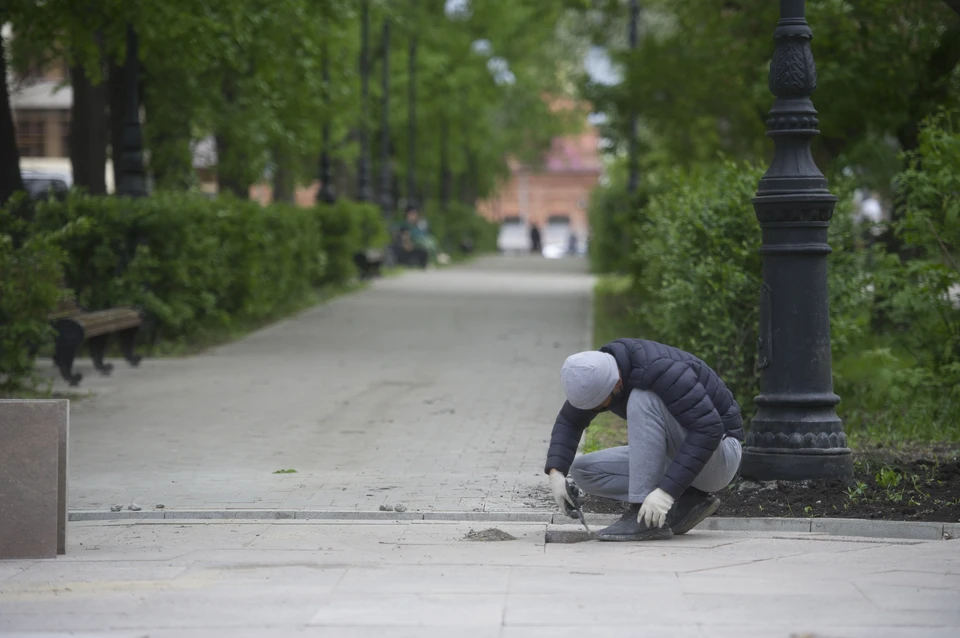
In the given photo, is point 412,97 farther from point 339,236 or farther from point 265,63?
point 265,63

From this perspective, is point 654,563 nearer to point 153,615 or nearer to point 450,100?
point 153,615

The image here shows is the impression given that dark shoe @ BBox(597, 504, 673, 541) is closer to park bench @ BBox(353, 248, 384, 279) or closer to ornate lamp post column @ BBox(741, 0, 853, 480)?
ornate lamp post column @ BBox(741, 0, 853, 480)

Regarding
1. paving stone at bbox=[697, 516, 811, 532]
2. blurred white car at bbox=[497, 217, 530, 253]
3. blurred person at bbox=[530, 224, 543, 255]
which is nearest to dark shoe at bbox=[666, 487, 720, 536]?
paving stone at bbox=[697, 516, 811, 532]

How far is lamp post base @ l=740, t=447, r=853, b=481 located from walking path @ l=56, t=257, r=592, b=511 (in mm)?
1193

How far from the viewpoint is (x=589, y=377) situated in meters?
6.86

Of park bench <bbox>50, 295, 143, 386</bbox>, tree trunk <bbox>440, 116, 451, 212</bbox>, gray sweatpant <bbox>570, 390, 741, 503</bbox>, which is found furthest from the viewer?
tree trunk <bbox>440, 116, 451, 212</bbox>

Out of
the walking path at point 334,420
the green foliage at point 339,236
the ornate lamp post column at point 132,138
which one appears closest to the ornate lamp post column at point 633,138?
the green foliage at point 339,236

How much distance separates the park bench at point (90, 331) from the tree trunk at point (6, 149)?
2.53 metres

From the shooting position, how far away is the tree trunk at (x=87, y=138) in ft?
69.6

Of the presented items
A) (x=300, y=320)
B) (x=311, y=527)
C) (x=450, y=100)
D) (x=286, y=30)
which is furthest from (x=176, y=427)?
(x=450, y=100)

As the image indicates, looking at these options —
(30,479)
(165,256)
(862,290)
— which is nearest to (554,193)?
(165,256)

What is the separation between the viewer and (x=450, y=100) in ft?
159

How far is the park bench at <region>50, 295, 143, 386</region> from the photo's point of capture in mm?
13117

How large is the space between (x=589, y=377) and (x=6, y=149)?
1163cm
